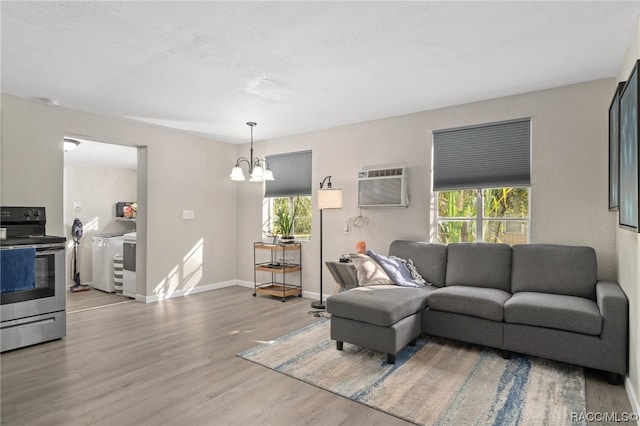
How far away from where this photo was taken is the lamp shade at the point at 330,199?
452cm

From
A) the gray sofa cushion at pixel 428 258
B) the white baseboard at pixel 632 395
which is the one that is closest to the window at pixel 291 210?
the gray sofa cushion at pixel 428 258

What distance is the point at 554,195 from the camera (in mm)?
3502

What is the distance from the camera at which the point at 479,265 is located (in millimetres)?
3652

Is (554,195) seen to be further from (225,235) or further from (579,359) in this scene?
(225,235)

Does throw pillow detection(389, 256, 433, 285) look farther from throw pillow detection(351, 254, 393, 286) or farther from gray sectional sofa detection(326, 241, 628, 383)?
throw pillow detection(351, 254, 393, 286)

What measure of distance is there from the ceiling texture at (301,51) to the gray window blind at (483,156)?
1.20 feet

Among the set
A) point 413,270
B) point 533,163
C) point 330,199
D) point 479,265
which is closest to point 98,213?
point 330,199

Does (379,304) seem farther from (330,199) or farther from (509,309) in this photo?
(330,199)

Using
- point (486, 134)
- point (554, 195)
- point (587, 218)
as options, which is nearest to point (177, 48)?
point (486, 134)

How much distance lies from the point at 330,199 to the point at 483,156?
1818 millimetres

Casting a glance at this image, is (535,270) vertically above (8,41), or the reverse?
(8,41)

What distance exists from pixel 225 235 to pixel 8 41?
12.8 ft

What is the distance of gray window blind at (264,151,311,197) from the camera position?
544 centimetres

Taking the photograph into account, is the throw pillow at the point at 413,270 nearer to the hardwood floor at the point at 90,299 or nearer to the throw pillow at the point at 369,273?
the throw pillow at the point at 369,273
